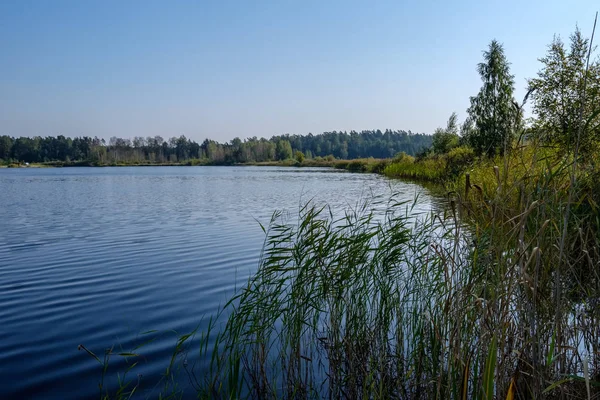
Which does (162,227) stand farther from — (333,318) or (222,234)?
(333,318)

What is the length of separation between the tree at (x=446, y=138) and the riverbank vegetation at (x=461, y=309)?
133 ft

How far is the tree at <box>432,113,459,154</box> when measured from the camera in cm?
4538

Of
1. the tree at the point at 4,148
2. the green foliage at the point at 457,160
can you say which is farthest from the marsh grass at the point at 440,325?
the tree at the point at 4,148

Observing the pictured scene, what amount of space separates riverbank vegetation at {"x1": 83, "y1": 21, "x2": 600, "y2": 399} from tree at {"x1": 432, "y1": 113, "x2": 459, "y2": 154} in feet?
133

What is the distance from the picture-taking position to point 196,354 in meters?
4.91

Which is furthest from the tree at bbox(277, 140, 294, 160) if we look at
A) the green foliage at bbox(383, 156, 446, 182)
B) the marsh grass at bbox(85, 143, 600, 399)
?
the marsh grass at bbox(85, 143, 600, 399)

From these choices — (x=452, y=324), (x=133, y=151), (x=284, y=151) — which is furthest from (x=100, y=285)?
(x=133, y=151)

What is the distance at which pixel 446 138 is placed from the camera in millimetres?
46906

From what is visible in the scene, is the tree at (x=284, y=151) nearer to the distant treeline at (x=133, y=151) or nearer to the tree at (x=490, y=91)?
the distant treeline at (x=133, y=151)

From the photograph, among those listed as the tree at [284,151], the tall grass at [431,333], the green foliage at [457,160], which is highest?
the tree at [284,151]

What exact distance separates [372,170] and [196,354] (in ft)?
179

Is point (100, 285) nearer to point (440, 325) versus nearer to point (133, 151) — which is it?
point (440, 325)

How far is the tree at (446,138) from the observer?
149ft

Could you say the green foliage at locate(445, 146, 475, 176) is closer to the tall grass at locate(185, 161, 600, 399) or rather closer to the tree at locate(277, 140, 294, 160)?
the tall grass at locate(185, 161, 600, 399)
